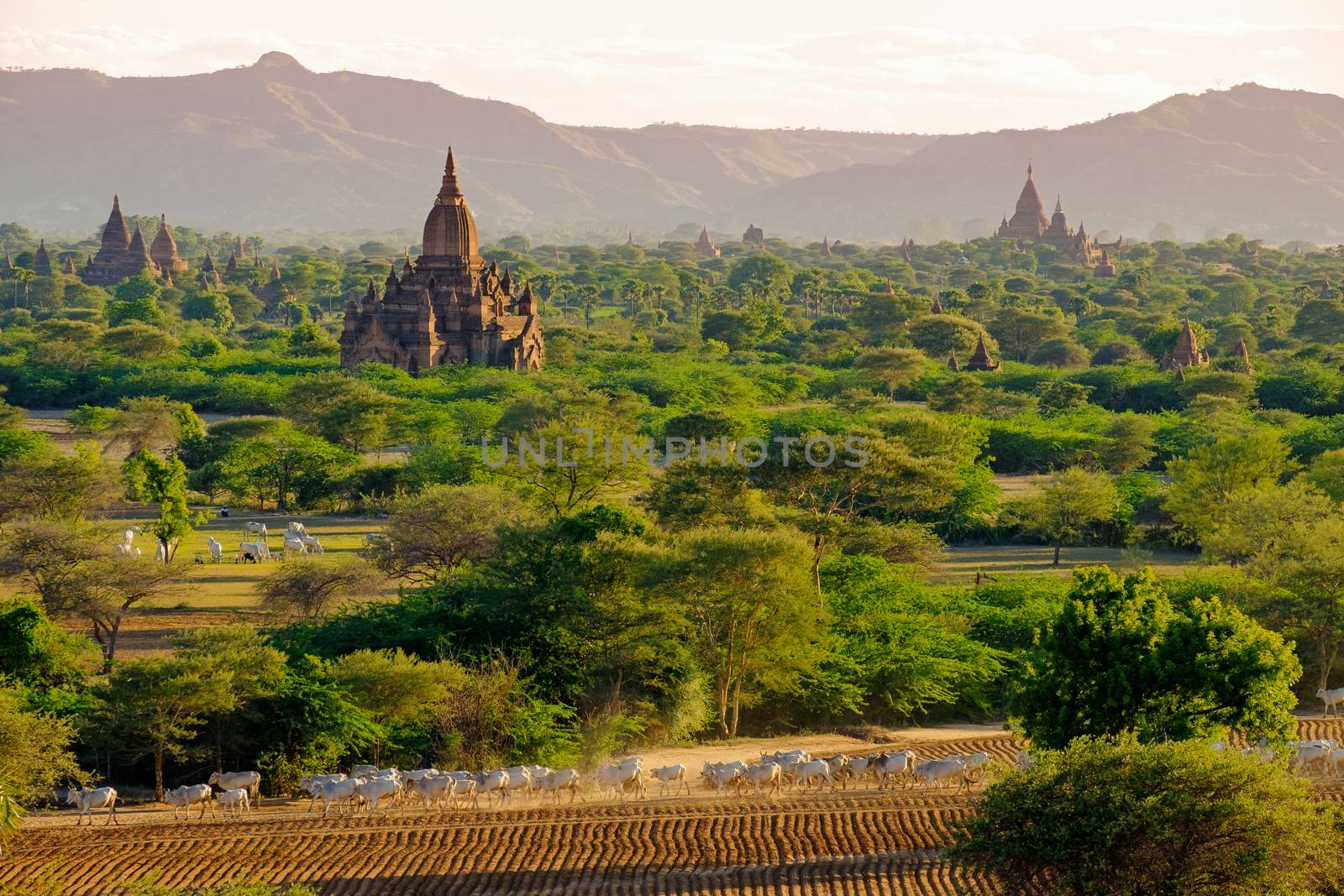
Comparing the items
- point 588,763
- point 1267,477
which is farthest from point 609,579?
point 1267,477

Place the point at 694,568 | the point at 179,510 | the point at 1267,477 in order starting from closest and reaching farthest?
the point at 694,568 → the point at 179,510 → the point at 1267,477

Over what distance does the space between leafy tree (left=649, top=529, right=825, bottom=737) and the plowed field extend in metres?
5.61

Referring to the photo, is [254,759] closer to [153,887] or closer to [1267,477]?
[153,887]

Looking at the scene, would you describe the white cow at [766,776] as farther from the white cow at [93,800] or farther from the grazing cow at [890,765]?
the white cow at [93,800]

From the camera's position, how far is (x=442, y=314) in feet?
248

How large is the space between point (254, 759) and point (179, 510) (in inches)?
559

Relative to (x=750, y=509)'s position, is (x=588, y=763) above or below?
below

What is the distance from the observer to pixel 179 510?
3881cm

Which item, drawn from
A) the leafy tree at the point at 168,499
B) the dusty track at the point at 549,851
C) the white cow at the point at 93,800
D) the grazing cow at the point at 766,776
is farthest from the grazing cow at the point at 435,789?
the leafy tree at the point at 168,499

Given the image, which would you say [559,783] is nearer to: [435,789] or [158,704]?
[435,789]

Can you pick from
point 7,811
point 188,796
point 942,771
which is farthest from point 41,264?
point 942,771

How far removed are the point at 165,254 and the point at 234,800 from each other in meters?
117

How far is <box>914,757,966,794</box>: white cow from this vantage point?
2408 centimetres

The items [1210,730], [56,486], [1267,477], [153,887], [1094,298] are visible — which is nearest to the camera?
[153,887]
